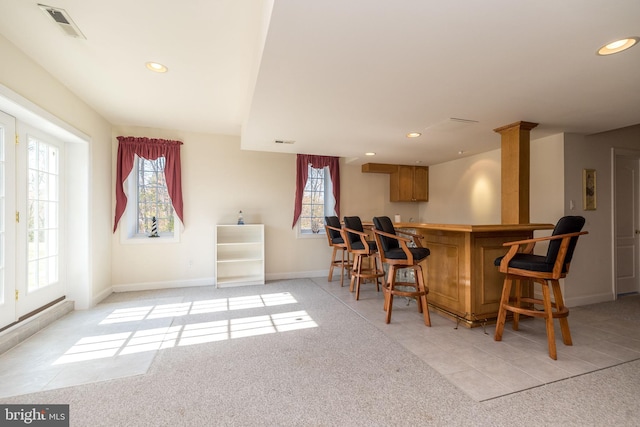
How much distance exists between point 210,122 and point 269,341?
3278 mm

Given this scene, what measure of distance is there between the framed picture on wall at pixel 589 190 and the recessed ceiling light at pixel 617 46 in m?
2.58

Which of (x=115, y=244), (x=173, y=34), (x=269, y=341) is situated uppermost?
(x=173, y=34)

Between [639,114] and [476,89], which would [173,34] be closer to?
[476,89]

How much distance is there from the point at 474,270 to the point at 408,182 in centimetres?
329

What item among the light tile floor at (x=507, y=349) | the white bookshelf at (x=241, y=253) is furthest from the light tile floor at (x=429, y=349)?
the white bookshelf at (x=241, y=253)

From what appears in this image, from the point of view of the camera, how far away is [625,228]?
4.18 metres

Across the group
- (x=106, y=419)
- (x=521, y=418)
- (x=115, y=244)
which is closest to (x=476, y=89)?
(x=521, y=418)

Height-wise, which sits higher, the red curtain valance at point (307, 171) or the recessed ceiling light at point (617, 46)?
the recessed ceiling light at point (617, 46)

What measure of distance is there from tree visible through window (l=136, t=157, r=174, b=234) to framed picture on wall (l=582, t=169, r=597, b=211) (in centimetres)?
611

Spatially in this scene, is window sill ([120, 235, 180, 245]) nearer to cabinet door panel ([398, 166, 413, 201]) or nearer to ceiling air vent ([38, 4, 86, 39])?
ceiling air vent ([38, 4, 86, 39])

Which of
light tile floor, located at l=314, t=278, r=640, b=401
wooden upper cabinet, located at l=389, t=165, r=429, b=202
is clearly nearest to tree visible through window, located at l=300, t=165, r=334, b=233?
wooden upper cabinet, located at l=389, t=165, r=429, b=202

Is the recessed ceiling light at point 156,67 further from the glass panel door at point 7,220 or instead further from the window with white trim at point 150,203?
the window with white trim at point 150,203

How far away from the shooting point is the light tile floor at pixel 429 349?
6.55 ft

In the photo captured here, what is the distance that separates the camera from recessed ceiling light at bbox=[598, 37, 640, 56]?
1707 mm
